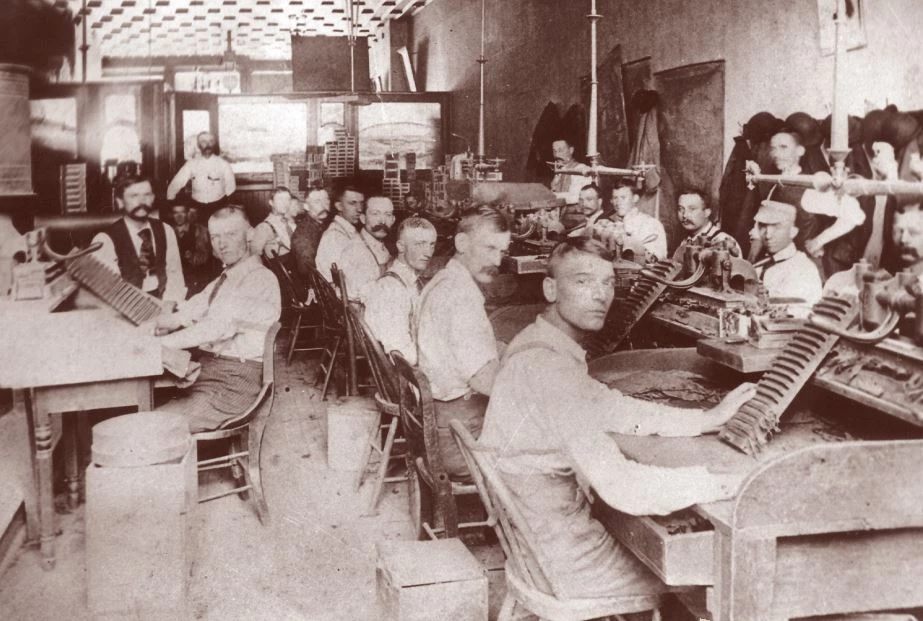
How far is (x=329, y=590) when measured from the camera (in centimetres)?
302

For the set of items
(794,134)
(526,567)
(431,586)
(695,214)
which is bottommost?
(431,586)

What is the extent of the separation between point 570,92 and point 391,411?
2.96 meters

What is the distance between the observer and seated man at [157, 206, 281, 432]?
3615 mm

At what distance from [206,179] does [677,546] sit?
4184 mm

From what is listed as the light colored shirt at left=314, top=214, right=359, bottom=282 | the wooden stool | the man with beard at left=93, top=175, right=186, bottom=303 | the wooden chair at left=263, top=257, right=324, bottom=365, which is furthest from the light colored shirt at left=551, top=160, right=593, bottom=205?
the wooden stool

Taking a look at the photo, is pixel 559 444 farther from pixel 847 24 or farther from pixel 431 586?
pixel 847 24

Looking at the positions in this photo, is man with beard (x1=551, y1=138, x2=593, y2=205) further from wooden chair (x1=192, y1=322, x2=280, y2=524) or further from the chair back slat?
the chair back slat

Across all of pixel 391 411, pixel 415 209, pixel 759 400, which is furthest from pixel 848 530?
pixel 415 209

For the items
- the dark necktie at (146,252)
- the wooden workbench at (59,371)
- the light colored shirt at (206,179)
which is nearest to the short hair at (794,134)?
the wooden workbench at (59,371)

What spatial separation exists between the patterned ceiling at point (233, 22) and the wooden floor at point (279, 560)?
8.27 ft

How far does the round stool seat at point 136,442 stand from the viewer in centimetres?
288

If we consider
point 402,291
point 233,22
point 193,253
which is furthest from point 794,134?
point 233,22

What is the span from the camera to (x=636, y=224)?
4336 mm

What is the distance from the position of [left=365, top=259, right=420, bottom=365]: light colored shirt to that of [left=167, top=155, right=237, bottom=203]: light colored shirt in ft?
4.19
